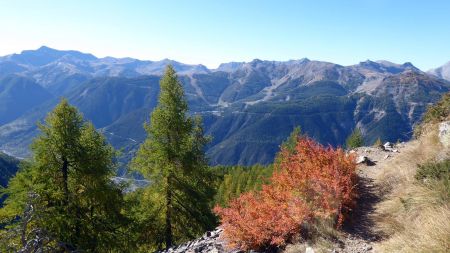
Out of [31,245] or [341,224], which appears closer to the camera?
[31,245]

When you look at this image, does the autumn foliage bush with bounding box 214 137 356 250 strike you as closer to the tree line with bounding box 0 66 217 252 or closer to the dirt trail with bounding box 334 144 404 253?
the dirt trail with bounding box 334 144 404 253

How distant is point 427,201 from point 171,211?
53.0ft

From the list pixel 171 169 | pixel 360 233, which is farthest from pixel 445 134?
pixel 171 169

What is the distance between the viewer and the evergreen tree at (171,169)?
22.9 m

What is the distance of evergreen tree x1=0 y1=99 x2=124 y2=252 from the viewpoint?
64.0 ft

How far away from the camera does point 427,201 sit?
10500mm

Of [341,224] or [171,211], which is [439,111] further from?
[171,211]

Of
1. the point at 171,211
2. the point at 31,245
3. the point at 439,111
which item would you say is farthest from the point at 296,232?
the point at 439,111

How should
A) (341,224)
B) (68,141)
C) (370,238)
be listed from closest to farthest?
(370,238)
(341,224)
(68,141)

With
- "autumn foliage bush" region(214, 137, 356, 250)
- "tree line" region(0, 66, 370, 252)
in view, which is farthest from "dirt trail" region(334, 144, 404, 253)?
"tree line" region(0, 66, 370, 252)

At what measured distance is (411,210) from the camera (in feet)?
35.2

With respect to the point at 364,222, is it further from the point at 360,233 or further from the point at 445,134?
the point at 445,134

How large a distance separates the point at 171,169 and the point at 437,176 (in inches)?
564

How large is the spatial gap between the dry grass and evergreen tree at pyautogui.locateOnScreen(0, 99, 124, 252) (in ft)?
48.8
